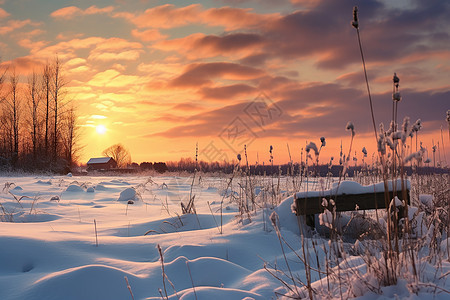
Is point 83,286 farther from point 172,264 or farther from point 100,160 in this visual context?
point 100,160

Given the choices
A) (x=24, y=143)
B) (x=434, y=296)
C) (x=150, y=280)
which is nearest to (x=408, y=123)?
(x=434, y=296)

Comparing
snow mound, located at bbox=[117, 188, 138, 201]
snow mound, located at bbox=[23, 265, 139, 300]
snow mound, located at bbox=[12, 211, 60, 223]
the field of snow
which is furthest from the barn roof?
snow mound, located at bbox=[23, 265, 139, 300]

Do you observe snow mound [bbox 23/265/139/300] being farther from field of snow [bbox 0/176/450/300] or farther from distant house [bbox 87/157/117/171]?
distant house [bbox 87/157/117/171]

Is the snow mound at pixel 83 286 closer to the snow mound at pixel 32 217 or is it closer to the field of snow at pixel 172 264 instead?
the field of snow at pixel 172 264

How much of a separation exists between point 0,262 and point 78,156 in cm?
3137

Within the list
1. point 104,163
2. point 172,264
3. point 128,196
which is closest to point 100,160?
point 104,163

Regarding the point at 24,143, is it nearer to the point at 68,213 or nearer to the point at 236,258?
the point at 68,213

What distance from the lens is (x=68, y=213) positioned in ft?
18.2

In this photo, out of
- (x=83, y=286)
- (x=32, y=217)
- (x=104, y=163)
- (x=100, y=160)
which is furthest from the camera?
(x=100, y=160)

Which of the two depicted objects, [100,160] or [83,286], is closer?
[83,286]

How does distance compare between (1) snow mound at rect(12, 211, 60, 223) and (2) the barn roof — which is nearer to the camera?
(1) snow mound at rect(12, 211, 60, 223)

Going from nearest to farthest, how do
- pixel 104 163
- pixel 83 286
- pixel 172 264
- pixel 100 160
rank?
pixel 83 286 < pixel 172 264 < pixel 104 163 < pixel 100 160

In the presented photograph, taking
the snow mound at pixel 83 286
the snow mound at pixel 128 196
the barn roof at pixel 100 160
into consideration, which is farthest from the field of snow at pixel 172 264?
the barn roof at pixel 100 160

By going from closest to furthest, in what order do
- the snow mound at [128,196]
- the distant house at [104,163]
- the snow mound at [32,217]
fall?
the snow mound at [32,217] < the snow mound at [128,196] < the distant house at [104,163]
